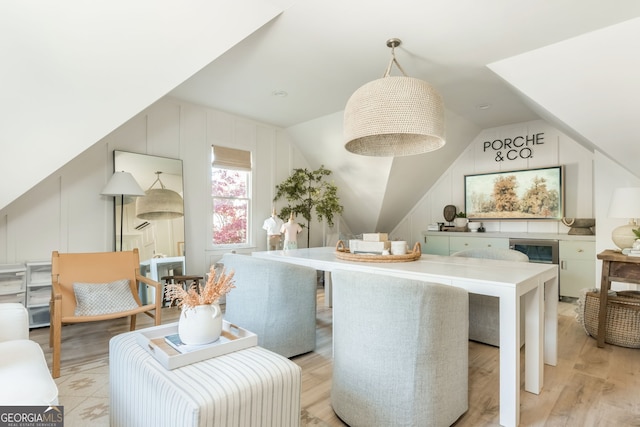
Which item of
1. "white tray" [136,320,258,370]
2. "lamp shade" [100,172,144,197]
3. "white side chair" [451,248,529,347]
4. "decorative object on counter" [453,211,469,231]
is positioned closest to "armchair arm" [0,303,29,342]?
"white tray" [136,320,258,370]

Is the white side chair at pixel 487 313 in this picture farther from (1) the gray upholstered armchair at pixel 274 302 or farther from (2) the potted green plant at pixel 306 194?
(2) the potted green plant at pixel 306 194

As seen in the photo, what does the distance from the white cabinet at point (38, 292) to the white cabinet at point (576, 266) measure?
218 inches

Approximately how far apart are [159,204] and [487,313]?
3564mm

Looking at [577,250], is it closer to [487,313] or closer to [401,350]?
[487,313]

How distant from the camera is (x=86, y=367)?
2324 mm

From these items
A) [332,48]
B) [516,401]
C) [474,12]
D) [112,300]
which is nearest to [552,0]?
[474,12]

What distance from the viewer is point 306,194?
17.3 ft

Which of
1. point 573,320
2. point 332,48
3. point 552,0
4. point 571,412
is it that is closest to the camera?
point 571,412

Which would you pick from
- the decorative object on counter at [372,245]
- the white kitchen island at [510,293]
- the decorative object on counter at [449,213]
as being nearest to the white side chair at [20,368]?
the white kitchen island at [510,293]

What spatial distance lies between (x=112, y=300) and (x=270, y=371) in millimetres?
1936

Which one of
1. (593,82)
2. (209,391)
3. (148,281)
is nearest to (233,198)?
(148,281)

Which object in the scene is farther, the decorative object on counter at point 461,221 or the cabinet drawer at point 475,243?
the decorative object on counter at point 461,221

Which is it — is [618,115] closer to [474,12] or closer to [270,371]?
[474,12]

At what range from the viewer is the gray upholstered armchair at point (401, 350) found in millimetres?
1447
